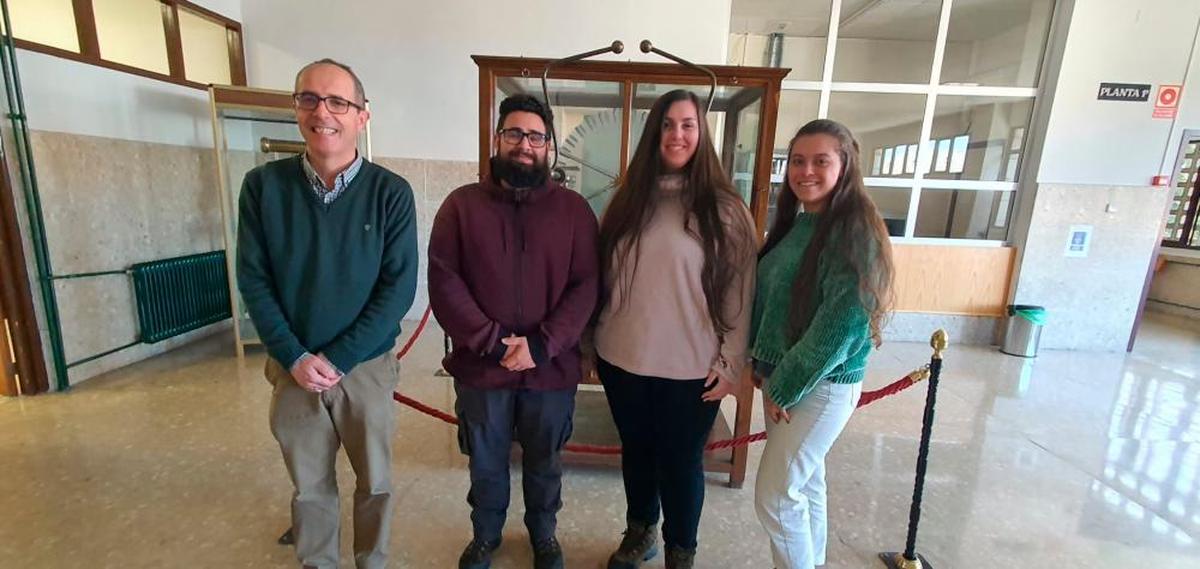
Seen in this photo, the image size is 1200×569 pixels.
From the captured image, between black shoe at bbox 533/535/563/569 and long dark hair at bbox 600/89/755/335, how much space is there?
99 cm

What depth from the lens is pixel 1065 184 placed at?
190 inches

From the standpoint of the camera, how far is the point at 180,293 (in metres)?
3.99

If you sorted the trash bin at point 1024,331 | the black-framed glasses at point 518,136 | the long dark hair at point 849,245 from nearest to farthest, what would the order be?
the long dark hair at point 849,245, the black-framed glasses at point 518,136, the trash bin at point 1024,331

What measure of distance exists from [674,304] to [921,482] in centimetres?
125

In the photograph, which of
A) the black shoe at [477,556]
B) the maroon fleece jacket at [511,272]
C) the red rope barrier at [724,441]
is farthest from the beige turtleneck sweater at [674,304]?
→ the black shoe at [477,556]

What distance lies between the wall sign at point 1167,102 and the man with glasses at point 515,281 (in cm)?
607

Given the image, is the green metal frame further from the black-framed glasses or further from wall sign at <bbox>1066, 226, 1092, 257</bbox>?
wall sign at <bbox>1066, 226, 1092, 257</bbox>

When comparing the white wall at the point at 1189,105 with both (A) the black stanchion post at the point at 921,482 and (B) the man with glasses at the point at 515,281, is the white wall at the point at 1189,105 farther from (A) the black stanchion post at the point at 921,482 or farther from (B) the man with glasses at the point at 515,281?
(B) the man with glasses at the point at 515,281

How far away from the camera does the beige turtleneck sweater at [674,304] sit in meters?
1.51

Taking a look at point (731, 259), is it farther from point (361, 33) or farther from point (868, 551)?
point (361, 33)

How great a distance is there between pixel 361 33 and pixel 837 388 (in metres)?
4.82

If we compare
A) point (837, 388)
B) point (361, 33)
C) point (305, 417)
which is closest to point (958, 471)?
point (837, 388)

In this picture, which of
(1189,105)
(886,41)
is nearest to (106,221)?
(886,41)

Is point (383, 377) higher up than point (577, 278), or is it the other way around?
point (577, 278)
